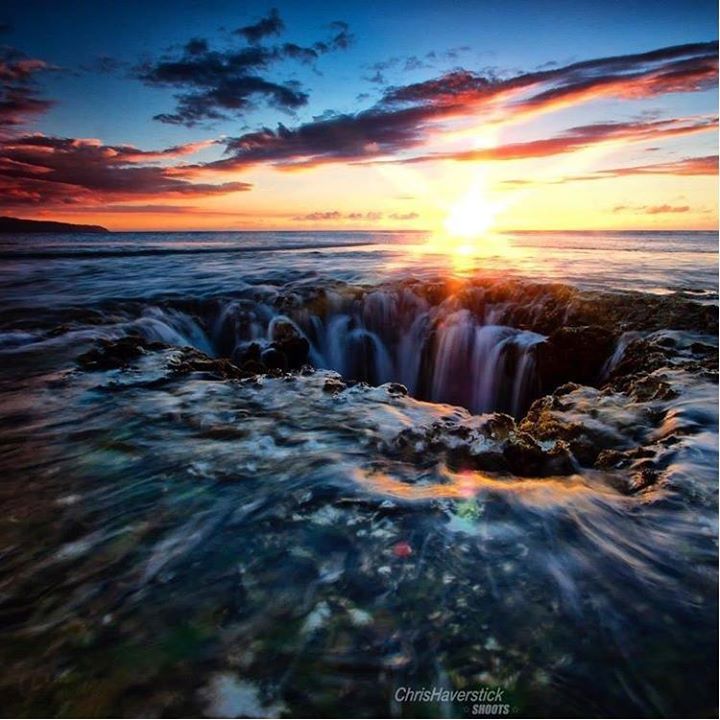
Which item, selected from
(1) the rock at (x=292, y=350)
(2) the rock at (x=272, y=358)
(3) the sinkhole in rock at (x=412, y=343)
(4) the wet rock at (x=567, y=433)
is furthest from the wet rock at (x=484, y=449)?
(1) the rock at (x=292, y=350)

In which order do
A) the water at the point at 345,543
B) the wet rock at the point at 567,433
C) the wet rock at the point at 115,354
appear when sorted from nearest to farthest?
the water at the point at 345,543, the wet rock at the point at 567,433, the wet rock at the point at 115,354

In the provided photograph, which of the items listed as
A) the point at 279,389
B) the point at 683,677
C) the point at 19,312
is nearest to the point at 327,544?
the point at 683,677

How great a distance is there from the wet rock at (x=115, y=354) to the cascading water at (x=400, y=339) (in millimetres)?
1987

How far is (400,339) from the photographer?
42.0ft

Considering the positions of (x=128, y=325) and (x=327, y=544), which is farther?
(x=128, y=325)

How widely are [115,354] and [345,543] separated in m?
6.29

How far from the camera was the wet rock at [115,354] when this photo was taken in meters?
7.54

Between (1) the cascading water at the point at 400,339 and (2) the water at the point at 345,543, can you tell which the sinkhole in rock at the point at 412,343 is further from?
(2) the water at the point at 345,543

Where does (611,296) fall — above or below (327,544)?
above

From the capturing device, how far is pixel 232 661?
2467mm

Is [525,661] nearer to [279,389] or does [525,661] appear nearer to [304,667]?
[304,667]

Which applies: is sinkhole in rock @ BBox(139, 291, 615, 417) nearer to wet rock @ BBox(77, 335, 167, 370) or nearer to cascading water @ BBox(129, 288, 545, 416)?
cascading water @ BBox(129, 288, 545, 416)

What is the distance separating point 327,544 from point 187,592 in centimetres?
95

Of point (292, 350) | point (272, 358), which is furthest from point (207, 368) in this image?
point (292, 350)
